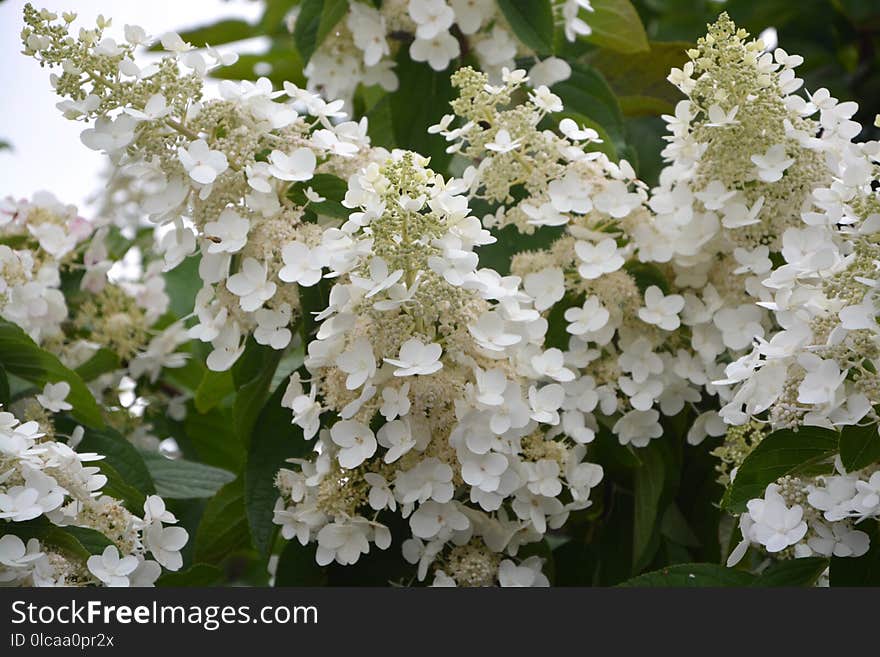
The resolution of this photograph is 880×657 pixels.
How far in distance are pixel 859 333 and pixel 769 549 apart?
0.19 m

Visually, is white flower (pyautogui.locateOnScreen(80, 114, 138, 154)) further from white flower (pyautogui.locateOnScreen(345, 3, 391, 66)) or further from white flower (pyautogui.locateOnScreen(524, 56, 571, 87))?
white flower (pyautogui.locateOnScreen(524, 56, 571, 87))

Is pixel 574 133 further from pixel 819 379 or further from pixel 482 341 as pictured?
pixel 819 379

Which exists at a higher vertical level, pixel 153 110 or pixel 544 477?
pixel 153 110

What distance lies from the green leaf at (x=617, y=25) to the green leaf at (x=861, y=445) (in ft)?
3.05

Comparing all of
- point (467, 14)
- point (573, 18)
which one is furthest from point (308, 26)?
point (573, 18)

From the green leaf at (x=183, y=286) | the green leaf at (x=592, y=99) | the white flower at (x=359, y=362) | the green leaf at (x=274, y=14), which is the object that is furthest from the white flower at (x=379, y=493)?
the green leaf at (x=274, y=14)

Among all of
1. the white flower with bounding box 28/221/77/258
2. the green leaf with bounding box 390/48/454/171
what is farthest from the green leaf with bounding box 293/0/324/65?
the white flower with bounding box 28/221/77/258

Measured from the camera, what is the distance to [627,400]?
132cm

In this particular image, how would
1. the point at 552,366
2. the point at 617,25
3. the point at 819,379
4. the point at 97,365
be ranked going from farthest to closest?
the point at 617,25 < the point at 97,365 < the point at 552,366 < the point at 819,379

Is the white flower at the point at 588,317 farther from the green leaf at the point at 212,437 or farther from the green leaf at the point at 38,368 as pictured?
the green leaf at the point at 212,437

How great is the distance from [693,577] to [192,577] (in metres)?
0.51

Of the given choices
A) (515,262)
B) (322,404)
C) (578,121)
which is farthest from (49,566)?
(578,121)

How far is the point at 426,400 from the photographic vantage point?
1123 millimetres

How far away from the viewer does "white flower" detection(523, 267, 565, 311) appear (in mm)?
1293
